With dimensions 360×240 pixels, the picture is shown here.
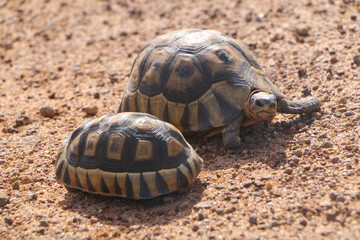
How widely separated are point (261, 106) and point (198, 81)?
676 mm

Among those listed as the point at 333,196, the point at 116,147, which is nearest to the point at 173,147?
the point at 116,147

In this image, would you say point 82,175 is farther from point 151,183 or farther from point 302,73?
point 302,73

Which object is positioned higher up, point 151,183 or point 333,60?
point 333,60

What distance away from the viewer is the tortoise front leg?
4.77 m

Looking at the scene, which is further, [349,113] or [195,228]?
[349,113]

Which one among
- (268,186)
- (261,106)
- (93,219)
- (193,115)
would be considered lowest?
(93,219)

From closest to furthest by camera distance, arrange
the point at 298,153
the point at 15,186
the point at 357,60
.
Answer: the point at 298,153 < the point at 15,186 < the point at 357,60

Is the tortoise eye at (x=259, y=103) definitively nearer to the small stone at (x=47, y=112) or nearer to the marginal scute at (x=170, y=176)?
the marginal scute at (x=170, y=176)

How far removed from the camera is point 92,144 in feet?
13.6

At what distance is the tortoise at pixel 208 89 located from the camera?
481 centimetres

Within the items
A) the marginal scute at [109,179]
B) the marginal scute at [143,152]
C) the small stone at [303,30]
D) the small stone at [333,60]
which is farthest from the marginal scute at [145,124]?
the small stone at [303,30]

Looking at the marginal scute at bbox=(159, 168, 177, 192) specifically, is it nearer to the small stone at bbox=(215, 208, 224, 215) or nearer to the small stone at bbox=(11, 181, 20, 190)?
the small stone at bbox=(215, 208, 224, 215)

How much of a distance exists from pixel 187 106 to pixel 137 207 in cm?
127

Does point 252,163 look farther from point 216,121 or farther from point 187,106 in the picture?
point 187,106
